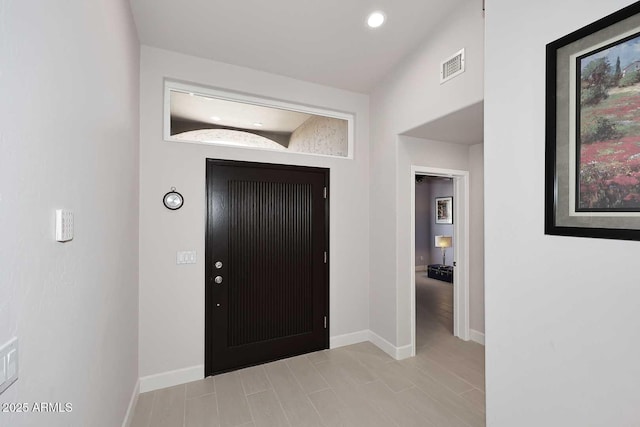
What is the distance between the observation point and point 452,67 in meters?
2.40

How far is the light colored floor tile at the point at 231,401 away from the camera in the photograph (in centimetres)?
211

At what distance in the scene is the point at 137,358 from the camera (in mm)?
2410

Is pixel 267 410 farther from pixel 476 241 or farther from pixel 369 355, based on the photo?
pixel 476 241

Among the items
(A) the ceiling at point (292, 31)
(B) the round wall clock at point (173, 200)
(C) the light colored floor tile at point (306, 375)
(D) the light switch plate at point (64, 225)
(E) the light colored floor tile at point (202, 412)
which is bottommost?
(C) the light colored floor tile at point (306, 375)

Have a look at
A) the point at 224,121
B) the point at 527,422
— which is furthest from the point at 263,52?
the point at 527,422

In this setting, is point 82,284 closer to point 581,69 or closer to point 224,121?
point 224,121

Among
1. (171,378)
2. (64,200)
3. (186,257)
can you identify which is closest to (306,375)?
(171,378)

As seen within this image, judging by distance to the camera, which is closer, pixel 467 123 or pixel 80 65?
pixel 80 65

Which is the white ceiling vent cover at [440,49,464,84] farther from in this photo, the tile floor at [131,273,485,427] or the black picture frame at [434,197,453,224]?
the black picture frame at [434,197,453,224]

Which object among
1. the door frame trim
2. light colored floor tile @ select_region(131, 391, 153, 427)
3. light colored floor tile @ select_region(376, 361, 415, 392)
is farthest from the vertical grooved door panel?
the door frame trim

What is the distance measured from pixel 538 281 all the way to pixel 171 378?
2.94 metres

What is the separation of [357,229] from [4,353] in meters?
3.07

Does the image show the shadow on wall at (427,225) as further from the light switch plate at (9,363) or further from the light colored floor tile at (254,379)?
the light switch plate at (9,363)

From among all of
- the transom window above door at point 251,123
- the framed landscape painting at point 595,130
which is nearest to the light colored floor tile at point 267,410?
the framed landscape painting at point 595,130
